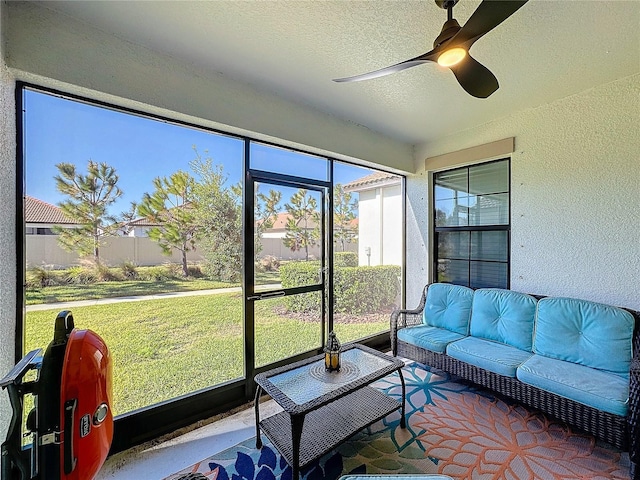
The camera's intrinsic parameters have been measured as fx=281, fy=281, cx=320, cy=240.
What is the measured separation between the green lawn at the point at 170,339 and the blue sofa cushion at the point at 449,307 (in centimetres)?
169

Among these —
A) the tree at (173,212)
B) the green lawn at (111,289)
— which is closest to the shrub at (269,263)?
the green lawn at (111,289)

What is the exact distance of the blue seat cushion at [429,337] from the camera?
269 cm

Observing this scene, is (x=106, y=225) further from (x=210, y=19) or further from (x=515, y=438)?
(x=515, y=438)

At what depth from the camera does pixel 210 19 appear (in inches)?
64.6

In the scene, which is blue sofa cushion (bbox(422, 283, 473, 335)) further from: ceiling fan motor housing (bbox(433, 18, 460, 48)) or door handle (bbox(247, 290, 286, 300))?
ceiling fan motor housing (bbox(433, 18, 460, 48))

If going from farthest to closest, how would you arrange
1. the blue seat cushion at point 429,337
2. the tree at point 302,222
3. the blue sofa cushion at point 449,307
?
the blue sofa cushion at point 449,307
the tree at point 302,222
the blue seat cushion at point 429,337

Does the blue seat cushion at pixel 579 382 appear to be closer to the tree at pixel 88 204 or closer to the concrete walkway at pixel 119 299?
the concrete walkway at pixel 119 299

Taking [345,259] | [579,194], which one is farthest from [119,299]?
[579,194]

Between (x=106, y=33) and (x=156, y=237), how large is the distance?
1.32 metres

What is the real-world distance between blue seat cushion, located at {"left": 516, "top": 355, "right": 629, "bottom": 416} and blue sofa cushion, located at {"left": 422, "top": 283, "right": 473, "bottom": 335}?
0.74 meters

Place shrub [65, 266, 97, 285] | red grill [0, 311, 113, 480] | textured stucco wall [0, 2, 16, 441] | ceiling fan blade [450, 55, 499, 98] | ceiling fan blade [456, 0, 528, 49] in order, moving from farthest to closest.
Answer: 1. shrub [65, 266, 97, 285]
2. ceiling fan blade [450, 55, 499, 98]
3. textured stucco wall [0, 2, 16, 441]
4. ceiling fan blade [456, 0, 528, 49]
5. red grill [0, 311, 113, 480]

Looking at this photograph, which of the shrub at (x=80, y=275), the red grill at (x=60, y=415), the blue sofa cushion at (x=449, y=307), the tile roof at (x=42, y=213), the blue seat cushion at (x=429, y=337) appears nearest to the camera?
the red grill at (x=60, y=415)

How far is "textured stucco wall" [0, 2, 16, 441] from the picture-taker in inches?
56.1

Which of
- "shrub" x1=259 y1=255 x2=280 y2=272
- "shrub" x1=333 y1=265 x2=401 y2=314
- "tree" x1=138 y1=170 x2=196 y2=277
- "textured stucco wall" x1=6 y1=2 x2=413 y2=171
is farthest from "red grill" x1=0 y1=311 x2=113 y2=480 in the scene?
"shrub" x1=333 y1=265 x2=401 y2=314
